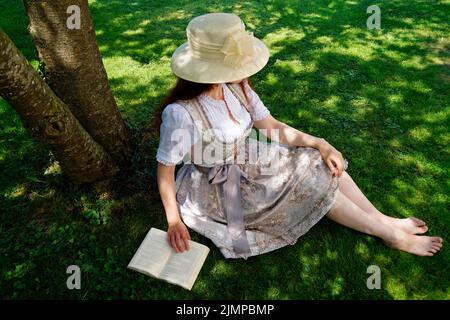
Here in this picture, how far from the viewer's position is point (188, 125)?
2.68m

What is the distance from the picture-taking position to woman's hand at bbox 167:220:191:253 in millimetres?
2818

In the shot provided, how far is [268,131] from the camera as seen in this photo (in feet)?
10.7

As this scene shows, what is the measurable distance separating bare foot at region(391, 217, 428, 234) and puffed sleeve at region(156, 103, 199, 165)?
1811mm

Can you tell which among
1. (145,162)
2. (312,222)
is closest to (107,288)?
(145,162)

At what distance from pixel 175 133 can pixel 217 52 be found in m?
0.60

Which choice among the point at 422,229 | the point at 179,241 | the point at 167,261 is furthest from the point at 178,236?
the point at 422,229

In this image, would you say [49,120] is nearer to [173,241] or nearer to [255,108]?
[173,241]

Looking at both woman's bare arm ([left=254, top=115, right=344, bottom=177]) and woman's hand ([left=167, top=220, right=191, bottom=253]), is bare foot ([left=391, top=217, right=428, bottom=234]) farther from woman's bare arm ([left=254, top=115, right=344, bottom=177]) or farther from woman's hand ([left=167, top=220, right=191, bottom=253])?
woman's hand ([left=167, top=220, right=191, bottom=253])

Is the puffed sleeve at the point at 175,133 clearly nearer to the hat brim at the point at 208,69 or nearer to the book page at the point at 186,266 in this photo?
the hat brim at the point at 208,69

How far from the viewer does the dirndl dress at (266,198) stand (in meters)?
2.91

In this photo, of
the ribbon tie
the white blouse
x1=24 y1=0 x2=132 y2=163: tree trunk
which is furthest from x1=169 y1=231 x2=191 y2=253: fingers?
x1=24 y1=0 x2=132 y2=163: tree trunk

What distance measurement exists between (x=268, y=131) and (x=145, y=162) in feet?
3.89

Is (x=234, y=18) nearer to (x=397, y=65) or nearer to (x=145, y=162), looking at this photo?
(x=145, y=162)
